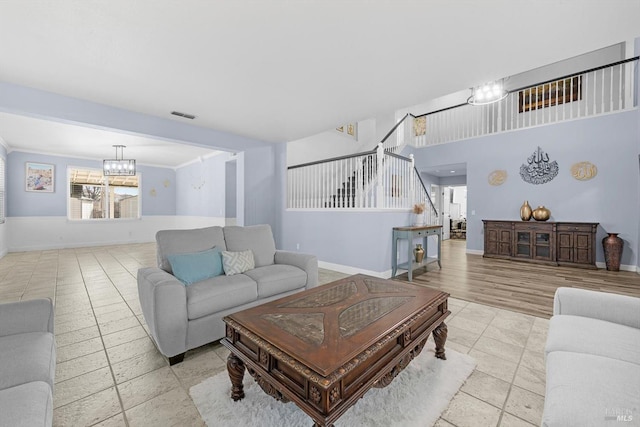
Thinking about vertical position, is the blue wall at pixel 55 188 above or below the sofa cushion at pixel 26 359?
above

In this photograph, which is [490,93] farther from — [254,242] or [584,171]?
[254,242]

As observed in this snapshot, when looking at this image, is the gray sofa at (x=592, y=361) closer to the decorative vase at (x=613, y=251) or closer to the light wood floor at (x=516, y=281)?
the light wood floor at (x=516, y=281)

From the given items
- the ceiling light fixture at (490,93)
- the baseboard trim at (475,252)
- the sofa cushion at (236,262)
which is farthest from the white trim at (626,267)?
the sofa cushion at (236,262)

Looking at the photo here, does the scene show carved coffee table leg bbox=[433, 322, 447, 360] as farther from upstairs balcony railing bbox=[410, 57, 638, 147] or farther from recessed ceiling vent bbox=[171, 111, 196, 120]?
upstairs balcony railing bbox=[410, 57, 638, 147]

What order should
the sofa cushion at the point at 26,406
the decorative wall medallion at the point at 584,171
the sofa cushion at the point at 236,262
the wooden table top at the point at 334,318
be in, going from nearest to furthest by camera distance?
1. the sofa cushion at the point at 26,406
2. the wooden table top at the point at 334,318
3. the sofa cushion at the point at 236,262
4. the decorative wall medallion at the point at 584,171

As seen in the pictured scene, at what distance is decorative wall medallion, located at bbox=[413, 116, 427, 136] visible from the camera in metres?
7.81

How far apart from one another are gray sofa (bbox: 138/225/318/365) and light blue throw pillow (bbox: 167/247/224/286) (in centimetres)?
7

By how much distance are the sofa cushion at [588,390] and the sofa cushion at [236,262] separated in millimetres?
2340

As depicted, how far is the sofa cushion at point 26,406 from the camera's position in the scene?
33.0 inches

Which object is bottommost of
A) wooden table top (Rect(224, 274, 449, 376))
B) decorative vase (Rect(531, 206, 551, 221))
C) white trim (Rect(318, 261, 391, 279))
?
white trim (Rect(318, 261, 391, 279))

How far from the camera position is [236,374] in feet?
4.99

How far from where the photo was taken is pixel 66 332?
8.04 feet

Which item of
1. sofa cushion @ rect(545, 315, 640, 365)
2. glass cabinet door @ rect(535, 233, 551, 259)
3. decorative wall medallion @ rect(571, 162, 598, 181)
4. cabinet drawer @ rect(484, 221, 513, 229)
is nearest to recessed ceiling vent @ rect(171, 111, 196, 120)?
sofa cushion @ rect(545, 315, 640, 365)

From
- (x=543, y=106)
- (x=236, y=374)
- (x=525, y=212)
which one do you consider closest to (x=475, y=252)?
(x=525, y=212)
